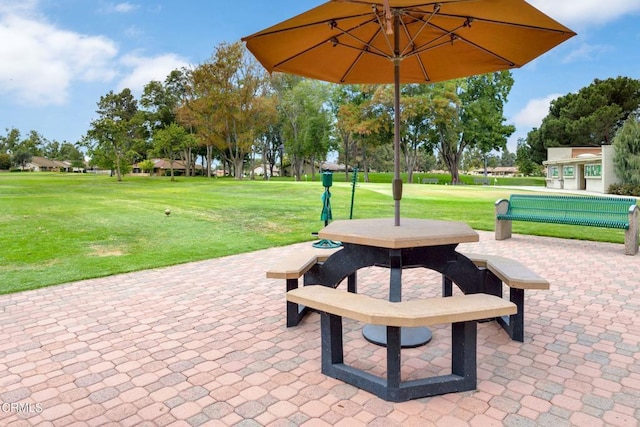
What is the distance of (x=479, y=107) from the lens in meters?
35.4

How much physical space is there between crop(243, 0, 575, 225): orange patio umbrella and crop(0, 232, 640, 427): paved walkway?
1.43 m

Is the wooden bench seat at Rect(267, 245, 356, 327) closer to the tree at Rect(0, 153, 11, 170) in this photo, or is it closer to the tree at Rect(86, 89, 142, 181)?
the tree at Rect(86, 89, 142, 181)

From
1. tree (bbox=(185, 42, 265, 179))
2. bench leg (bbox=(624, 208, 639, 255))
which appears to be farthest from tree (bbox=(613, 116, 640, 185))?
tree (bbox=(185, 42, 265, 179))

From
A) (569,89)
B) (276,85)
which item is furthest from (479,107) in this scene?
(276,85)

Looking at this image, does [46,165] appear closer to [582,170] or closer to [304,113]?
[304,113]

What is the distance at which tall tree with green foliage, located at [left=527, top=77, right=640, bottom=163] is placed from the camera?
37.5 meters

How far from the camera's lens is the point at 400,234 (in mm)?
3025

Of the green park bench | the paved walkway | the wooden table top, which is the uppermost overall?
the wooden table top

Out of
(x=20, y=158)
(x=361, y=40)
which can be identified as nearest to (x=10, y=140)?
(x=20, y=158)

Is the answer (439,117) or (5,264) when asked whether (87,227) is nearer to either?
(5,264)

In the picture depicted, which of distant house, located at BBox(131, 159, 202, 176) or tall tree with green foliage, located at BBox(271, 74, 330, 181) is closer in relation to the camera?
tall tree with green foliage, located at BBox(271, 74, 330, 181)

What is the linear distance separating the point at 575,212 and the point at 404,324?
6.35m

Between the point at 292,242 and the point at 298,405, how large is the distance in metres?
5.60

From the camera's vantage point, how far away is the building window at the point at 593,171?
87.4ft
